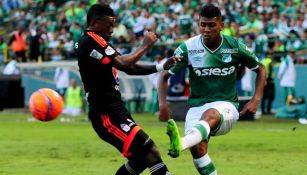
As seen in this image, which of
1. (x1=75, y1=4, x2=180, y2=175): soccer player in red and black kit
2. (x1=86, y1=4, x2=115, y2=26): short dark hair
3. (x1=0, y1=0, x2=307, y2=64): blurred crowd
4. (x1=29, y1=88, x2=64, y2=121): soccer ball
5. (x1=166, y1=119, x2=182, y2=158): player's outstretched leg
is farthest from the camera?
(x1=0, y1=0, x2=307, y2=64): blurred crowd

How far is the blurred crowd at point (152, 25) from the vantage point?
33938 millimetres

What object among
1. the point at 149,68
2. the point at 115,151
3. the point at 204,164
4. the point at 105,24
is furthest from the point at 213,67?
the point at 115,151

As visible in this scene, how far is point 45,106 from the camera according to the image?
15.4 metres

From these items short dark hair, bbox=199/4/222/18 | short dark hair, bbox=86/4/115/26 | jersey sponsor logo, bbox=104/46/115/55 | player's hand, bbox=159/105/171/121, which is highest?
short dark hair, bbox=86/4/115/26

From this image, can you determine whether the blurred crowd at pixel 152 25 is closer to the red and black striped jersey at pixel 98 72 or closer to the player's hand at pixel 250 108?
the player's hand at pixel 250 108

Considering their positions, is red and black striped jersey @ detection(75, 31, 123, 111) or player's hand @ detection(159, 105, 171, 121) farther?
player's hand @ detection(159, 105, 171, 121)

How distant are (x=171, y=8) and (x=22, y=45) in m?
6.82

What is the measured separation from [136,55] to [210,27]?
1550mm

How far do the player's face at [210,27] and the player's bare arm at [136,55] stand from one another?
131 cm

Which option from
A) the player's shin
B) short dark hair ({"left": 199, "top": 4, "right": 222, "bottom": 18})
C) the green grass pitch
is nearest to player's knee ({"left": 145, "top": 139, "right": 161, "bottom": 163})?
the player's shin

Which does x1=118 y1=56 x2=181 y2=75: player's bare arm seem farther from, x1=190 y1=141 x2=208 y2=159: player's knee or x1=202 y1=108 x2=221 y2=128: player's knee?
x1=190 y1=141 x2=208 y2=159: player's knee

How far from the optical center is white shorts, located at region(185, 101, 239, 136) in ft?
35.8

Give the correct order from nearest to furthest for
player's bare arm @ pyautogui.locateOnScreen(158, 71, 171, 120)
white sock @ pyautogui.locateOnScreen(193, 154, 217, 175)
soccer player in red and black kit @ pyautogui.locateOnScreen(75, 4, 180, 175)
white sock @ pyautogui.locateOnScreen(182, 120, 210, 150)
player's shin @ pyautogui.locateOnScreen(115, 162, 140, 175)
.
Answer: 1. soccer player in red and black kit @ pyautogui.locateOnScreen(75, 4, 180, 175)
2. white sock @ pyautogui.locateOnScreen(182, 120, 210, 150)
3. player's shin @ pyautogui.locateOnScreen(115, 162, 140, 175)
4. white sock @ pyautogui.locateOnScreen(193, 154, 217, 175)
5. player's bare arm @ pyautogui.locateOnScreen(158, 71, 171, 120)

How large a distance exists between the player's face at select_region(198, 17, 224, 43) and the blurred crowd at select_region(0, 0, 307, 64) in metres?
20.8
